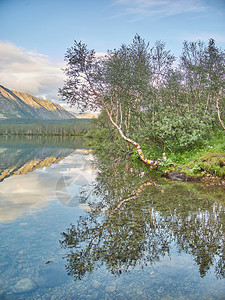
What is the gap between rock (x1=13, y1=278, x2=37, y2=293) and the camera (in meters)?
5.00

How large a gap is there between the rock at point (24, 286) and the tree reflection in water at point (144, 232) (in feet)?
2.77

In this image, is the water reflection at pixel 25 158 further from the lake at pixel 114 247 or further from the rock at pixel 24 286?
the rock at pixel 24 286

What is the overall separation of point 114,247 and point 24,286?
8.02 ft

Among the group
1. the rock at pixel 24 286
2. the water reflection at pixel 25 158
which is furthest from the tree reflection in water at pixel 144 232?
the water reflection at pixel 25 158

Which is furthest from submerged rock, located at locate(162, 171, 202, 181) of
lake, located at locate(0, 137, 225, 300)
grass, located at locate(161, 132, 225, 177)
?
lake, located at locate(0, 137, 225, 300)

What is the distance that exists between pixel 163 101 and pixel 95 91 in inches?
298

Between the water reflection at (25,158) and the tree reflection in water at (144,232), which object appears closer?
the tree reflection in water at (144,232)

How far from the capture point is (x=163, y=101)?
89.1 feet

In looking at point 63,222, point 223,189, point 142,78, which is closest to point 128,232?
point 63,222

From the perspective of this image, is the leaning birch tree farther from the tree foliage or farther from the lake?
the lake

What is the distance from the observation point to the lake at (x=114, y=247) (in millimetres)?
5102

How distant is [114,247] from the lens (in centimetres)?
668

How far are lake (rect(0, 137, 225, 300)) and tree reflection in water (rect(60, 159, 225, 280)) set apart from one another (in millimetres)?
25

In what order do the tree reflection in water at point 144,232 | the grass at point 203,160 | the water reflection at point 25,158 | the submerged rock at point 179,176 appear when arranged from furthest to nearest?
the water reflection at point 25,158 < the submerged rock at point 179,176 < the grass at point 203,160 < the tree reflection in water at point 144,232
